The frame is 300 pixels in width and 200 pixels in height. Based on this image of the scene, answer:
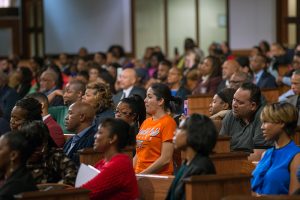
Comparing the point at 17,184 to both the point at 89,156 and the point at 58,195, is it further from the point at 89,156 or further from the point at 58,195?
the point at 89,156

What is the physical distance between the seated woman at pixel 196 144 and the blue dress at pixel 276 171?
0.59 meters

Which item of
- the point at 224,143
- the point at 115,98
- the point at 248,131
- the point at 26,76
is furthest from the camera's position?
the point at 26,76

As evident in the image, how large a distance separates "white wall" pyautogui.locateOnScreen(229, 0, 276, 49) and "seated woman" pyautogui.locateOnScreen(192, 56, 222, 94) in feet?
20.0

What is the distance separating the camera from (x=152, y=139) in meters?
6.62

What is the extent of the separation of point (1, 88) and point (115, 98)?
5.31ft

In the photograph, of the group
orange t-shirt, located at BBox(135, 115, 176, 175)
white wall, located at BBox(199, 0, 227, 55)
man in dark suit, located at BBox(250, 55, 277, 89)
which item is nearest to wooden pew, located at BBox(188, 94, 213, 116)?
man in dark suit, located at BBox(250, 55, 277, 89)

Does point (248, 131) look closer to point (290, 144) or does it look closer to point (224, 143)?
point (224, 143)

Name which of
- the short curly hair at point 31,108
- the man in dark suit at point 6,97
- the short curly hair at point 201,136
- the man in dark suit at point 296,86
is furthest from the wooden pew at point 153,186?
the man in dark suit at point 6,97

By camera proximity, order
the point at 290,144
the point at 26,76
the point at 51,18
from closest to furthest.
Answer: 1. the point at 290,144
2. the point at 26,76
3. the point at 51,18

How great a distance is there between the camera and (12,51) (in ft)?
73.6

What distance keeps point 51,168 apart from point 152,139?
3.32 feet

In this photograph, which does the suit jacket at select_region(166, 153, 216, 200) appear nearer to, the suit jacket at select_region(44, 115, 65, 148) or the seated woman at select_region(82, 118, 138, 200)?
the seated woman at select_region(82, 118, 138, 200)

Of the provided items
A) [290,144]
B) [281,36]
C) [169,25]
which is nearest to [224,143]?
[290,144]

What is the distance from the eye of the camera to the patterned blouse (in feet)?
19.2
